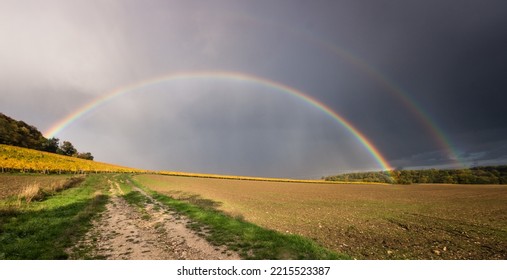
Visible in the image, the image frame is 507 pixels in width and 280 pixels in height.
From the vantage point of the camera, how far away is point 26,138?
104250 mm

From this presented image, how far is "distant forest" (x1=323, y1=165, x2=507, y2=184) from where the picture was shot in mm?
146750

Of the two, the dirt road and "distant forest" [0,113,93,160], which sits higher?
"distant forest" [0,113,93,160]

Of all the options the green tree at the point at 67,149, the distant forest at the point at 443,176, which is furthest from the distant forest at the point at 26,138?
the distant forest at the point at 443,176

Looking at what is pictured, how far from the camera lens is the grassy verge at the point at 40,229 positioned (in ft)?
29.2

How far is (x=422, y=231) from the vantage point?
1675 cm

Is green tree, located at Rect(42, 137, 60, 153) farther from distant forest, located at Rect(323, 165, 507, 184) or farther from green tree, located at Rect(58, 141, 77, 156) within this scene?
distant forest, located at Rect(323, 165, 507, 184)

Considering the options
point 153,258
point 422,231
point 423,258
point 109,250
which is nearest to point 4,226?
point 109,250

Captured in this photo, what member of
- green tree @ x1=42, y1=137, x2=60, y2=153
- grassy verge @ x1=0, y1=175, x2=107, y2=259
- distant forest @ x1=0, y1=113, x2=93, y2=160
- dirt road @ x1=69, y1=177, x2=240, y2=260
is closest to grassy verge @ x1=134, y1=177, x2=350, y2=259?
dirt road @ x1=69, y1=177, x2=240, y2=260

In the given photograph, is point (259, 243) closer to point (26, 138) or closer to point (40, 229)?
point (40, 229)

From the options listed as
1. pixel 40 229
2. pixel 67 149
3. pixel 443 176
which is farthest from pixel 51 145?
pixel 443 176

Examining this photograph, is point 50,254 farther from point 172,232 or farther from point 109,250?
point 172,232

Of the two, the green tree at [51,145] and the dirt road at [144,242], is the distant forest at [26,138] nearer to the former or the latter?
the green tree at [51,145]

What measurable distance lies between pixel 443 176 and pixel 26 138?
757 ft

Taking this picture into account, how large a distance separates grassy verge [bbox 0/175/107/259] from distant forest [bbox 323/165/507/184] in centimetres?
17702
